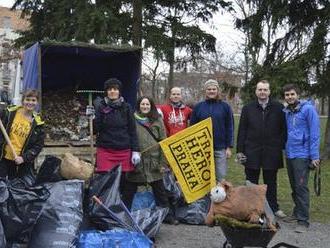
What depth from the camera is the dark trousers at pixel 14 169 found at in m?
6.00

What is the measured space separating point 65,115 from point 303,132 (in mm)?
5040

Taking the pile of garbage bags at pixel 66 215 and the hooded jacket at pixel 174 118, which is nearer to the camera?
the pile of garbage bags at pixel 66 215

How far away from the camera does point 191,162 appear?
618cm

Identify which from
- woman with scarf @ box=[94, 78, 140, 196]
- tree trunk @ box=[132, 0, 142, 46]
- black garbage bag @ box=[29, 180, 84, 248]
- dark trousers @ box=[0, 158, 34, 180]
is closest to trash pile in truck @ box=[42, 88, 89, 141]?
woman with scarf @ box=[94, 78, 140, 196]

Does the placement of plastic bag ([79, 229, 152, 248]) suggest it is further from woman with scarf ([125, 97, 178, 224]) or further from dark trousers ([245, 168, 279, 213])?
dark trousers ([245, 168, 279, 213])

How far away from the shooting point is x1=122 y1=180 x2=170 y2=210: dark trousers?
666cm

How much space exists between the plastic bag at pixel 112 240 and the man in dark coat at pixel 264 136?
2369 millimetres

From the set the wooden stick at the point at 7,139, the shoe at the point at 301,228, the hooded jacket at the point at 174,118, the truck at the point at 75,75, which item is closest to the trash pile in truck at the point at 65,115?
the truck at the point at 75,75

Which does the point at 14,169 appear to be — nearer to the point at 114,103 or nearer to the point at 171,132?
the point at 114,103

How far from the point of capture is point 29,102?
597 cm

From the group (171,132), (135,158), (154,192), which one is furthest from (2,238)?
(171,132)

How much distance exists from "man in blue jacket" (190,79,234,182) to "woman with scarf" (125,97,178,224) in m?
0.63

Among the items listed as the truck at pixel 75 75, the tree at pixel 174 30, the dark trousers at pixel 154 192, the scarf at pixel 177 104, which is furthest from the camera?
the tree at pixel 174 30

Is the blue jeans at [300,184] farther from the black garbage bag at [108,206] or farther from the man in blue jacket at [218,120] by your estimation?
the black garbage bag at [108,206]
